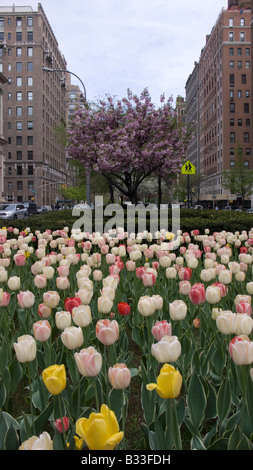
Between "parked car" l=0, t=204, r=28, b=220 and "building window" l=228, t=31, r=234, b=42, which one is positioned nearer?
"parked car" l=0, t=204, r=28, b=220

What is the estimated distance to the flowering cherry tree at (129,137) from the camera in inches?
781

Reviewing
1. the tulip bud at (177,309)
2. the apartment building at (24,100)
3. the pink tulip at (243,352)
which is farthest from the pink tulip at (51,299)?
the apartment building at (24,100)

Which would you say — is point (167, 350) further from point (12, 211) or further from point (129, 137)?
point (12, 211)

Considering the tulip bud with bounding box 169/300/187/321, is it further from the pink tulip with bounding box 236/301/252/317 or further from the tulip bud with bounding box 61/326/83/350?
the tulip bud with bounding box 61/326/83/350

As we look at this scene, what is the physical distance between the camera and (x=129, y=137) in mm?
19906

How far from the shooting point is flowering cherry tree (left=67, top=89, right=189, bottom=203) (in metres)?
19.8

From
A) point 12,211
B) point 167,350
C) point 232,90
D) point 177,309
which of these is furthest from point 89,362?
point 232,90

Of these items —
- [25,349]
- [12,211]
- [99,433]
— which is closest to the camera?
[99,433]

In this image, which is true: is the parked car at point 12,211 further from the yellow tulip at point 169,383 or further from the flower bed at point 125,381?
the yellow tulip at point 169,383

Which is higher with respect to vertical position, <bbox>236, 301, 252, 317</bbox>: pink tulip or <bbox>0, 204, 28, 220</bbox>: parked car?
<bbox>0, 204, 28, 220</bbox>: parked car

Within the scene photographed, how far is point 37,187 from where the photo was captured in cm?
8050

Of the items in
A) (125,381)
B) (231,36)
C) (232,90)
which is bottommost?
(125,381)

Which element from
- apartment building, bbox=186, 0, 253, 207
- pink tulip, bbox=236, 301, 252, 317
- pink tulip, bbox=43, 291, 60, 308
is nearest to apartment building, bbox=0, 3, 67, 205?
apartment building, bbox=186, 0, 253, 207
